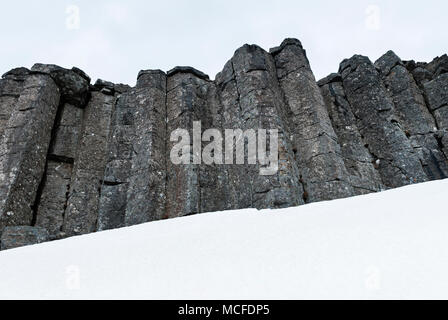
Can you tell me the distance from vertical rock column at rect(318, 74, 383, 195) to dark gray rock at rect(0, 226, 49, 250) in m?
4.09

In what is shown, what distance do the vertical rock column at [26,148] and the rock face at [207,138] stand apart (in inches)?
0.7

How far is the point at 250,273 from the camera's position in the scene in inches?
64.8

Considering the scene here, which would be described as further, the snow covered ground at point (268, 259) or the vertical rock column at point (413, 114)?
the vertical rock column at point (413, 114)

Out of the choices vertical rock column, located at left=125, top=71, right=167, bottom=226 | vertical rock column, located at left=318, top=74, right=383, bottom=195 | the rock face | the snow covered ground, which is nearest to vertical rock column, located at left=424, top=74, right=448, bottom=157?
the rock face

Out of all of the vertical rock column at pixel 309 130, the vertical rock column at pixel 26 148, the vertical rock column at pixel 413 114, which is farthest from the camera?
the vertical rock column at pixel 413 114

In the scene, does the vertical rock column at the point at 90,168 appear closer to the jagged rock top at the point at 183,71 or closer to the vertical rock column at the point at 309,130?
the jagged rock top at the point at 183,71

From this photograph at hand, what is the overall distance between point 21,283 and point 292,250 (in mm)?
1704

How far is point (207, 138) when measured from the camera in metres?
4.89

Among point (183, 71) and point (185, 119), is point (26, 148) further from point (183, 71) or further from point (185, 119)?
point (183, 71)

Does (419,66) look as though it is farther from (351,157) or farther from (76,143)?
(76,143)

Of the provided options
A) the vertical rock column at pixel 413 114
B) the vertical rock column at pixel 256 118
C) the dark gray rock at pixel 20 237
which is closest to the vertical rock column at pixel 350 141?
the vertical rock column at pixel 413 114

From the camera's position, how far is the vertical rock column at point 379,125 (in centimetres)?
459

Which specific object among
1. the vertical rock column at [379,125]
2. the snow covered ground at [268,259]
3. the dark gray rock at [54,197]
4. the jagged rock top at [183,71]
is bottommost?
the snow covered ground at [268,259]
